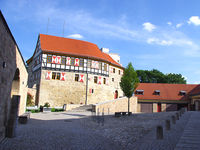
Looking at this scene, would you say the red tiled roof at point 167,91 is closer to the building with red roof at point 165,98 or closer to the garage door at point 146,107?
the building with red roof at point 165,98

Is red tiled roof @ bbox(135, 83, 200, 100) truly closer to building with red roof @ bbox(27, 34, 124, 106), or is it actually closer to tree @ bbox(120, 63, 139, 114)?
building with red roof @ bbox(27, 34, 124, 106)

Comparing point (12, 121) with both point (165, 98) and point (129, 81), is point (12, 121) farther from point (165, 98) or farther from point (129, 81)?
point (165, 98)

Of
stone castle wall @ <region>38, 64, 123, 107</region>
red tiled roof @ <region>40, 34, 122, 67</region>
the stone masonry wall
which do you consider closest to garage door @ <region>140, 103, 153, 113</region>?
the stone masonry wall

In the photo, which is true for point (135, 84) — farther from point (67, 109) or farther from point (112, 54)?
point (112, 54)

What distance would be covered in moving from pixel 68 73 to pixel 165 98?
19.1 meters

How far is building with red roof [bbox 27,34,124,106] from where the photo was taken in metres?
28.4

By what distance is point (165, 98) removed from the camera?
3481 centimetres

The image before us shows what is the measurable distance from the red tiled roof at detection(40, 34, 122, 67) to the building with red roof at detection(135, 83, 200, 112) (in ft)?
→ 36.2

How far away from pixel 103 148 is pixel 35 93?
23.9 m

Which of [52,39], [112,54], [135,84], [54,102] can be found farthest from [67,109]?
[112,54]

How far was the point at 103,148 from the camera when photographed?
21.6 feet

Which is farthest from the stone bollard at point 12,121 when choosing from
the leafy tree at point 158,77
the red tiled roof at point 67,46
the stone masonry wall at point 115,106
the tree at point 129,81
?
the leafy tree at point 158,77

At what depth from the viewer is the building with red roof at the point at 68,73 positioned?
28.4m

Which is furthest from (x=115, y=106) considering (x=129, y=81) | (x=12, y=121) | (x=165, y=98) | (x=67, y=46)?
(x=12, y=121)
